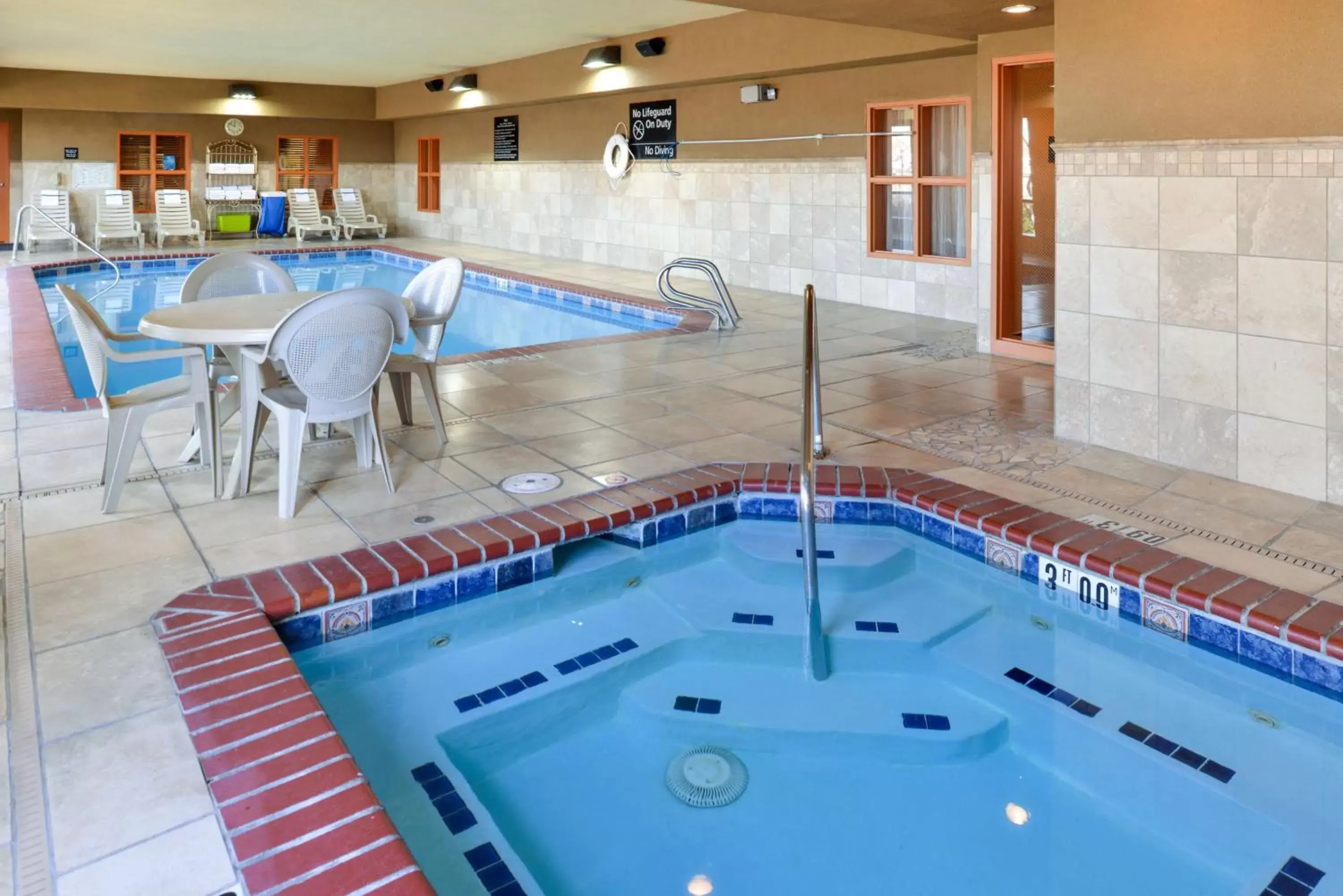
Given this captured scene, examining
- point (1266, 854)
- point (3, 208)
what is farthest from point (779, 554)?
point (3, 208)

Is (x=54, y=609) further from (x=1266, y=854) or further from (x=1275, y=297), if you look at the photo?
(x=1275, y=297)

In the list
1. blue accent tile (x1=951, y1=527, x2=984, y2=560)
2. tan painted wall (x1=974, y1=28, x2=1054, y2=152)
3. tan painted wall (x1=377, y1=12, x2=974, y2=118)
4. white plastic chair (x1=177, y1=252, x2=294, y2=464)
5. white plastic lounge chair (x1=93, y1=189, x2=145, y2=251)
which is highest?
tan painted wall (x1=377, y1=12, x2=974, y2=118)

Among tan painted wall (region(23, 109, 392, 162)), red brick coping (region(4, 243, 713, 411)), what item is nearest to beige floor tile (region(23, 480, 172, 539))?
red brick coping (region(4, 243, 713, 411))

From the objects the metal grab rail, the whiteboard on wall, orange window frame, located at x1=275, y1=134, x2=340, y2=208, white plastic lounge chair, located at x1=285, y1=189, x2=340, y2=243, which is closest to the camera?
the metal grab rail

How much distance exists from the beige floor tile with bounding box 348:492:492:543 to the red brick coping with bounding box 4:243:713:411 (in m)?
2.27

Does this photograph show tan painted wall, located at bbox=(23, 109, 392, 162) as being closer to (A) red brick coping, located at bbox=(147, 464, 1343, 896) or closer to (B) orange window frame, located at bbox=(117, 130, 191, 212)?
(B) orange window frame, located at bbox=(117, 130, 191, 212)

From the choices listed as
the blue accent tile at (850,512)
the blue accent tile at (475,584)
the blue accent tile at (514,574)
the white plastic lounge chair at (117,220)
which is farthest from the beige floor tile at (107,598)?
the white plastic lounge chair at (117,220)

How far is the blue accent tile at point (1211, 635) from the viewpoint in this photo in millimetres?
2627

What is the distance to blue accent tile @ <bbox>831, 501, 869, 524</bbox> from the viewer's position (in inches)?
142

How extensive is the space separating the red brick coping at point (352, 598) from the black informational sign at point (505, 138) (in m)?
10.2

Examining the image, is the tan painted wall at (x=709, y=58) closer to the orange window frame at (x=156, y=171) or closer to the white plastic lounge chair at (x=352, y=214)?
the white plastic lounge chair at (x=352, y=214)

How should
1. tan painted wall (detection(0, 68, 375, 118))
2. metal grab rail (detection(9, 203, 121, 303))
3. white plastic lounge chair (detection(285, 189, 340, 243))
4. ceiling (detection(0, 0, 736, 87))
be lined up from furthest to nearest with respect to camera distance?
white plastic lounge chair (detection(285, 189, 340, 243)), tan painted wall (detection(0, 68, 375, 118)), metal grab rail (detection(9, 203, 121, 303)), ceiling (detection(0, 0, 736, 87))

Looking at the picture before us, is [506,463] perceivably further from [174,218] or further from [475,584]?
[174,218]

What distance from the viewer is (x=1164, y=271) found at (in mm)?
3707
